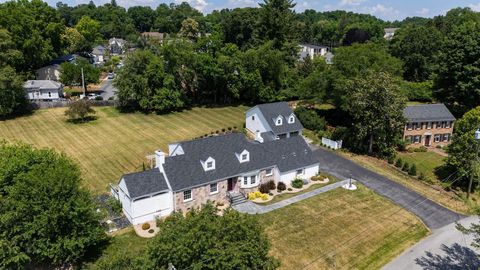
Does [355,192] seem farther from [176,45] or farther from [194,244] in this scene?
[176,45]

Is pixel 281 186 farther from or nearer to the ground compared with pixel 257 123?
nearer to the ground

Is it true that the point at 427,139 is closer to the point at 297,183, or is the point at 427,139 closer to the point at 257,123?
the point at 257,123

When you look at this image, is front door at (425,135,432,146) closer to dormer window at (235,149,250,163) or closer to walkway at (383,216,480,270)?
walkway at (383,216,480,270)

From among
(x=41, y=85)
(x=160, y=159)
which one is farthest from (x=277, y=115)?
(x=41, y=85)

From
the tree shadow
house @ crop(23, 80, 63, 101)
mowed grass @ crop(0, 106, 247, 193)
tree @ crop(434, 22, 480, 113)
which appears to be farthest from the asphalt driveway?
house @ crop(23, 80, 63, 101)

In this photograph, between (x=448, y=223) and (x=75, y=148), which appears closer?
(x=448, y=223)

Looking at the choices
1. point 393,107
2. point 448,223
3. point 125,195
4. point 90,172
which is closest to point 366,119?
point 393,107
